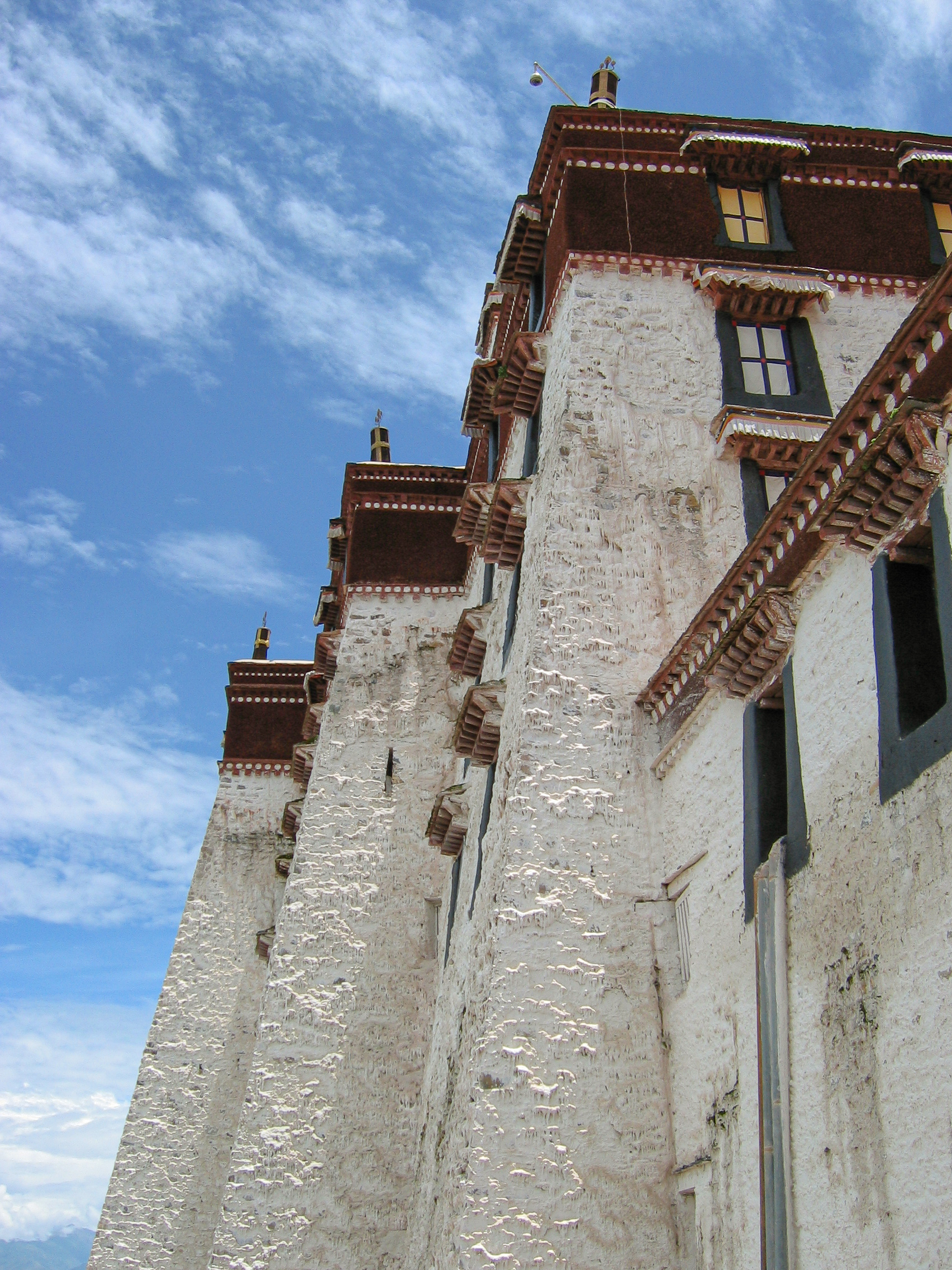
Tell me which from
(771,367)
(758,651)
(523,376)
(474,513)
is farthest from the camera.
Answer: (474,513)

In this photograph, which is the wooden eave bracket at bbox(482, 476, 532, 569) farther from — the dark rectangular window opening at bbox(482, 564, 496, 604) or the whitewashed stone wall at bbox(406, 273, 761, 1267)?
the dark rectangular window opening at bbox(482, 564, 496, 604)

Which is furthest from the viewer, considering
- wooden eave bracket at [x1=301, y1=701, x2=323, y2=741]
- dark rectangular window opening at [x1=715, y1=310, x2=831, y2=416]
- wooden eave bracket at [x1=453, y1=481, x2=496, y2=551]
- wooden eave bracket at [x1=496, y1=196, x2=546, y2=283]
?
wooden eave bracket at [x1=301, y1=701, x2=323, y2=741]

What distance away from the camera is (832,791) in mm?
6156

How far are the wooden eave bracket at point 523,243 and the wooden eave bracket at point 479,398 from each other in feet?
4.45

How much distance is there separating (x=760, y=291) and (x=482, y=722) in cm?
533

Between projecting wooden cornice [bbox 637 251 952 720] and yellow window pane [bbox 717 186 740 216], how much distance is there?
685 cm

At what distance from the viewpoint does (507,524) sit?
39.2 ft

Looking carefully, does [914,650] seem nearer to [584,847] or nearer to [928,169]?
[584,847]

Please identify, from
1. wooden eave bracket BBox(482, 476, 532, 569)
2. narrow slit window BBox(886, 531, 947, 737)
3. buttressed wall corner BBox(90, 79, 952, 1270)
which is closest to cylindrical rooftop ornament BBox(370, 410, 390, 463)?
buttressed wall corner BBox(90, 79, 952, 1270)

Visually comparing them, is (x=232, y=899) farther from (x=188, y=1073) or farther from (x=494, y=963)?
(x=494, y=963)

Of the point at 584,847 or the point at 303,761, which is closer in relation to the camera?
the point at 584,847

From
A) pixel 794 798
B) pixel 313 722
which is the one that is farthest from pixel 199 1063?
pixel 794 798

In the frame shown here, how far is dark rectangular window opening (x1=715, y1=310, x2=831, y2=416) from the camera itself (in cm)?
1145

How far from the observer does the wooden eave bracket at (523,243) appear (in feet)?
43.2
